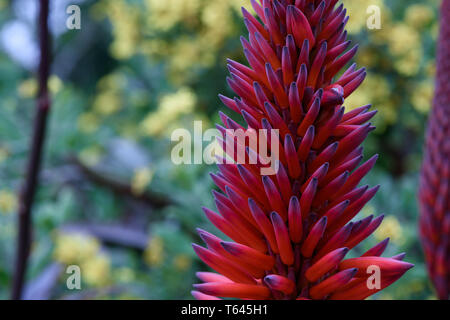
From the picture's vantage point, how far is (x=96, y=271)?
162 centimetres

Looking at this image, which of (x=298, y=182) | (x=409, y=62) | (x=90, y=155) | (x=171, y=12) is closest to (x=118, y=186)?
(x=90, y=155)

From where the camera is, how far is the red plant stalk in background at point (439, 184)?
2.84 ft

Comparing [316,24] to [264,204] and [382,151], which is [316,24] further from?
[382,151]

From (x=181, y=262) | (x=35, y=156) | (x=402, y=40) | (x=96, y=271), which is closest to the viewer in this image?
(x=35, y=156)

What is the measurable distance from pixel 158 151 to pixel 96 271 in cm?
102

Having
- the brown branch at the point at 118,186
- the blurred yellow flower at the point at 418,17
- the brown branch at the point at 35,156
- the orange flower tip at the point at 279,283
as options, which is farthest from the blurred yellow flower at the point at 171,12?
the orange flower tip at the point at 279,283

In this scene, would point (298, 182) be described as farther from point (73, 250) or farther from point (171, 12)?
point (171, 12)

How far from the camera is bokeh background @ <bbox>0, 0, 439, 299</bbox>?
1714mm

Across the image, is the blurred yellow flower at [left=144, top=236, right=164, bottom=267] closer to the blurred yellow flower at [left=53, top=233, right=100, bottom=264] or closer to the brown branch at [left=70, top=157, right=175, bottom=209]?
the blurred yellow flower at [left=53, top=233, right=100, bottom=264]

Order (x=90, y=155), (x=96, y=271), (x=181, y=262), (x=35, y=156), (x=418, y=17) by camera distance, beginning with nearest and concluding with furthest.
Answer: (x=35, y=156) → (x=96, y=271) → (x=181, y=262) → (x=418, y=17) → (x=90, y=155)

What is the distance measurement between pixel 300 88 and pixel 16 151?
1907 mm

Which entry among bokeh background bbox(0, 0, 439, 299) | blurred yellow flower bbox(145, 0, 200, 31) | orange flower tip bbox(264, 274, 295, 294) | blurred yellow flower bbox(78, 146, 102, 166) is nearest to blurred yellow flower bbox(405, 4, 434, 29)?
bokeh background bbox(0, 0, 439, 299)

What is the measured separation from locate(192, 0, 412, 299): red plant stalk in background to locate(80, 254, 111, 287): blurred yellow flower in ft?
3.80

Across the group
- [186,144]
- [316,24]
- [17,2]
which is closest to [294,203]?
[316,24]
